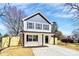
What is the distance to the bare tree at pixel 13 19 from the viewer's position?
3.61 m

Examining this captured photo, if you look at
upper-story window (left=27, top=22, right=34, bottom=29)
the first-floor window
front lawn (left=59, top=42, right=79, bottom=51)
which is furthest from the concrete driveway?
upper-story window (left=27, top=22, right=34, bottom=29)

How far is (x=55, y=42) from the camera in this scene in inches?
145

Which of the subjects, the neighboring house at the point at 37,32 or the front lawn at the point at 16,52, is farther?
the neighboring house at the point at 37,32

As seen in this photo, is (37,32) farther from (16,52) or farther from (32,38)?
(16,52)

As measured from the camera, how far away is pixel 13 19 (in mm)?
3662

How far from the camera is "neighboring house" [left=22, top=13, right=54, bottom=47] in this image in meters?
3.67

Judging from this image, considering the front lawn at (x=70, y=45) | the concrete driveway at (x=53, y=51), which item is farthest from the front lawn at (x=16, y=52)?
the front lawn at (x=70, y=45)

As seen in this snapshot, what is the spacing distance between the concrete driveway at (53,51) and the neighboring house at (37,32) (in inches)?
3.8

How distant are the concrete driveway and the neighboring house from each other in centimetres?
10

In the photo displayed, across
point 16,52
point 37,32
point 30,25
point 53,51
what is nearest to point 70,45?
point 53,51

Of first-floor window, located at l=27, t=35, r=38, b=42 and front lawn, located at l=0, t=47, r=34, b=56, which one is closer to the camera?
front lawn, located at l=0, t=47, r=34, b=56

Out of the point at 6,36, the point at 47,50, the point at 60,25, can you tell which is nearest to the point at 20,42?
the point at 6,36

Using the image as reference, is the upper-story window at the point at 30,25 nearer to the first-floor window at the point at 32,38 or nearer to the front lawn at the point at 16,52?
the first-floor window at the point at 32,38

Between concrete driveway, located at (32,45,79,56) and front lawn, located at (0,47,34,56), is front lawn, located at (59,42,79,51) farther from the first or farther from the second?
front lawn, located at (0,47,34,56)
